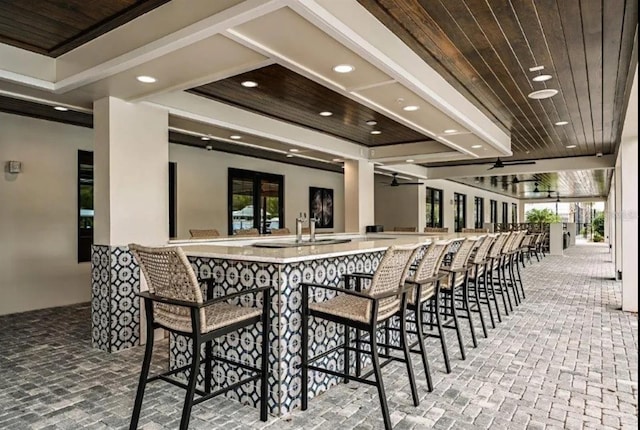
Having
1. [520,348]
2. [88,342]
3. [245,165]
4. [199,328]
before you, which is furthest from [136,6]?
[245,165]

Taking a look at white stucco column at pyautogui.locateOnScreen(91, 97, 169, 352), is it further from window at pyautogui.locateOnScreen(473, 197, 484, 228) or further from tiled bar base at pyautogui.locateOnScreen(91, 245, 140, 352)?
window at pyautogui.locateOnScreen(473, 197, 484, 228)

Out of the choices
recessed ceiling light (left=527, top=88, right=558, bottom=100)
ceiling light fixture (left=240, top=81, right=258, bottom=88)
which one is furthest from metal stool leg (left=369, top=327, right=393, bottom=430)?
recessed ceiling light (left=527, top=88, right=558, bottom=100)

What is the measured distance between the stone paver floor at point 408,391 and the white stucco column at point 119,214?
0.29m

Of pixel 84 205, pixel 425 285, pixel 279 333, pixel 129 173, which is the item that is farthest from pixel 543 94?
pixel 84 205

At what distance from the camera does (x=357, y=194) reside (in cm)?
815

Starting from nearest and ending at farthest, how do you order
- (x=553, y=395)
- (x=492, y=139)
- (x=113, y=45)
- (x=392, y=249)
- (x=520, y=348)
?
1. (x=392, y=249)
2. (x=553, y=395)
3. (x=113, y=45)
4. (x=520, y=348)
5. (x=492, y=139)

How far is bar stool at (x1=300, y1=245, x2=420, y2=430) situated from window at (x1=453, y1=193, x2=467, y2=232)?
13532mm

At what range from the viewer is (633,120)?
494cm

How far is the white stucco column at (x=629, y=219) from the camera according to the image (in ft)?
18.7

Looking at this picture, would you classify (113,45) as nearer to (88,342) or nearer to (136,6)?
(136,6)

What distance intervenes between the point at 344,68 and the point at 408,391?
2.30m

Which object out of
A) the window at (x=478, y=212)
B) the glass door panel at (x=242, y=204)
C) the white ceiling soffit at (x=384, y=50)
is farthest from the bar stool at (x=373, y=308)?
the window at (x=478, y=212)

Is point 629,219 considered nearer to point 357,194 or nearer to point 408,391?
point 357,194

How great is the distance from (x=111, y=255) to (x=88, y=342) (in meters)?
0.91
